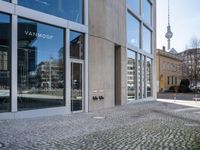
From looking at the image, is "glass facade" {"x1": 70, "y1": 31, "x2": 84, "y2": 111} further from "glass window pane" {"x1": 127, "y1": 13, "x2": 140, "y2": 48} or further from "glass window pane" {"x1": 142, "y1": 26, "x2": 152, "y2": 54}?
"glass window pane" {"x1": 142, "y1": 26, "x2": 152, "y2": 54}

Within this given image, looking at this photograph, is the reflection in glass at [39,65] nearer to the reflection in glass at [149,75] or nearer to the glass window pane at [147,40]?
the glass window pane at [147,40]

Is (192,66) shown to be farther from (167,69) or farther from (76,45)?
(76,45)

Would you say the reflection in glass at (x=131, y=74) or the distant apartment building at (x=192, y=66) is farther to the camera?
the distant apartment building at (x=192, y=66)

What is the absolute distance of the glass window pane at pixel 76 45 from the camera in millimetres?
15352

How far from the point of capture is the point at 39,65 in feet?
44.7

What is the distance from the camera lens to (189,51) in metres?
67.5

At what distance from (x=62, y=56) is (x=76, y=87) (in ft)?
5.75

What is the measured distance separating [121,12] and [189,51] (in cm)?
4903

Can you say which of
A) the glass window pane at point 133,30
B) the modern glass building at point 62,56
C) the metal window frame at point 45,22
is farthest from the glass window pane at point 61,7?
the glass window pane at point 133,30

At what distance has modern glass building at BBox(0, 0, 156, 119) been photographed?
39.5 ft

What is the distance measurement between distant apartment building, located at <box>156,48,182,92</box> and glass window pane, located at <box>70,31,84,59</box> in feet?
149

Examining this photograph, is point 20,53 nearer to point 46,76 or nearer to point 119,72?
point 46,76

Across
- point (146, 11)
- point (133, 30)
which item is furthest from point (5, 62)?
point (146, 11)

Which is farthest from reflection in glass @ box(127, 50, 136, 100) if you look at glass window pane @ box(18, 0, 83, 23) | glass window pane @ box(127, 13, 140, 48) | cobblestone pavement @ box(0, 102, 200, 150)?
cobblestone pavement @ box(0, 102, 200, 150)
